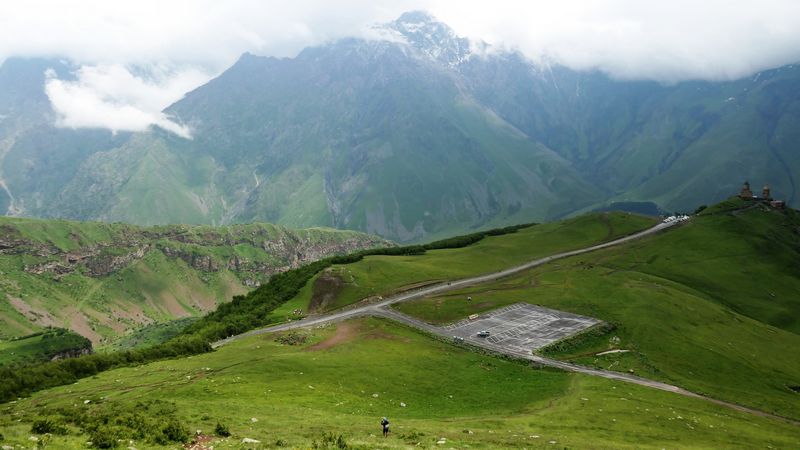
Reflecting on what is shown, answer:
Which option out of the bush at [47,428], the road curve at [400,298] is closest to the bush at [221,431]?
the bush at [47,428]

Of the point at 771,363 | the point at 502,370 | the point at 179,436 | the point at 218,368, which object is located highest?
the point at 179,436

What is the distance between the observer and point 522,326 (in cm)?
10312

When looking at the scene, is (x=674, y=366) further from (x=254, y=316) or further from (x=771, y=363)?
(x=254, y=316)

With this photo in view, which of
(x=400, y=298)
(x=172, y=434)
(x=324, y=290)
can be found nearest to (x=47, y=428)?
(x=172, y=434)

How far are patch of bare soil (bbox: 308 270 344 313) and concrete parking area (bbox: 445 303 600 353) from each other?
32.1 meters

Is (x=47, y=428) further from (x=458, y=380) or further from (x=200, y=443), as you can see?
(x=458, y=380)

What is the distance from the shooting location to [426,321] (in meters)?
106

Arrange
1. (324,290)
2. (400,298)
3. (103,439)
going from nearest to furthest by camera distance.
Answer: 1. (103,439)
2. (400,298)
3. (324,290)

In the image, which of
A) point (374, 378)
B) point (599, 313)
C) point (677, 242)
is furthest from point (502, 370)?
point (677, 242)

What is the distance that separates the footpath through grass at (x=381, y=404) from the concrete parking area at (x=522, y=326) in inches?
425

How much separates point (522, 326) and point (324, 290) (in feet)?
159

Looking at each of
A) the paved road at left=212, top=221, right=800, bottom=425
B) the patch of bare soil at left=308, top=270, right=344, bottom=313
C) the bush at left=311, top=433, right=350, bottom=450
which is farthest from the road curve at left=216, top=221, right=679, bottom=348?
the bush at left=311, top=433, right=350, bottom=450

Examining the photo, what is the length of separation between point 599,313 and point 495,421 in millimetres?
63582

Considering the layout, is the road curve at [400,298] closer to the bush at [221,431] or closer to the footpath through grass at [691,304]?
the footpath through grass at [691,304]
